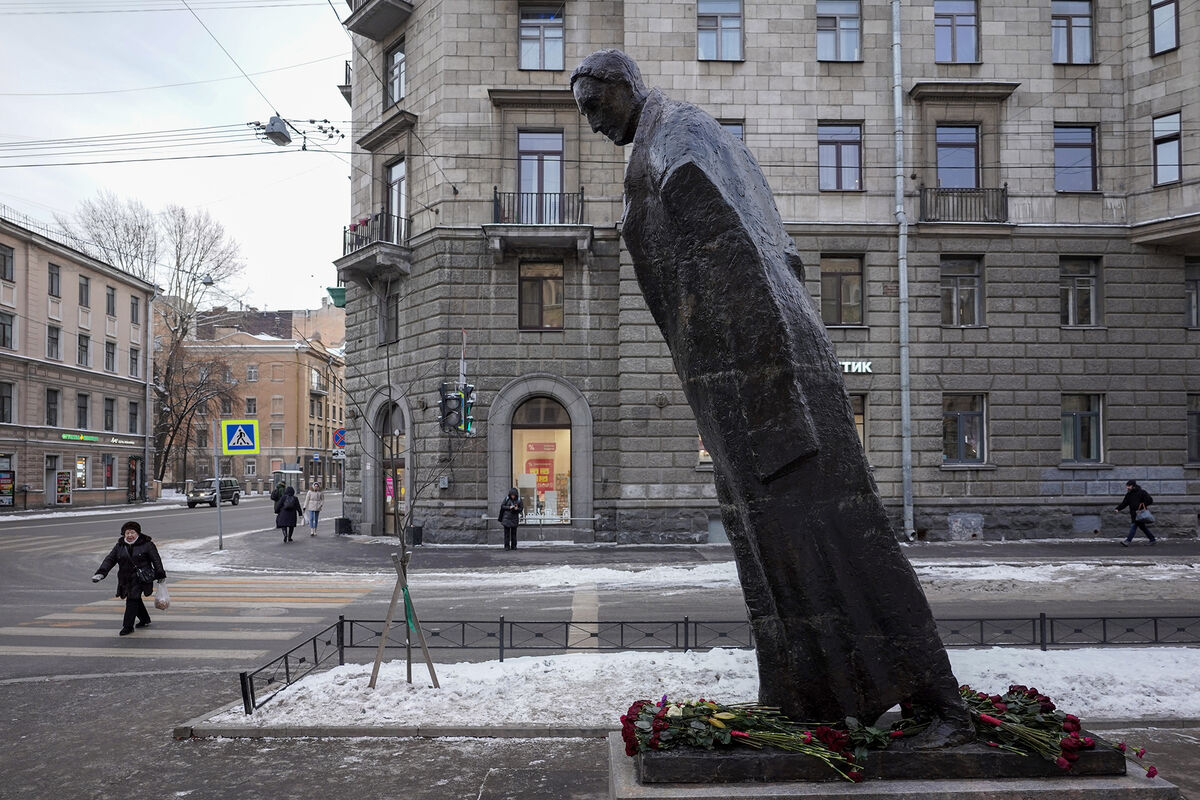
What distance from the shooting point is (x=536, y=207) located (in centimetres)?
2262

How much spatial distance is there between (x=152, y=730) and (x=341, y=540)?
57.1ft

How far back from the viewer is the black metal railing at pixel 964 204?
22.1 metres

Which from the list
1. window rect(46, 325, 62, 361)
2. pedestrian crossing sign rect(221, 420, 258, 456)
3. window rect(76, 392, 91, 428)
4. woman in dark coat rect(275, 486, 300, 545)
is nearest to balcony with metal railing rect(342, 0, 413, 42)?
pedestrian crossing sign rect(221, 420, 258, 456)

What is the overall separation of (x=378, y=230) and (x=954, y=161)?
16609mm

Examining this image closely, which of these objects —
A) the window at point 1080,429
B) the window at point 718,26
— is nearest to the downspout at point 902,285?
the window at point 718,26

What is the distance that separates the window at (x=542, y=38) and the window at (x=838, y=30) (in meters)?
7.24

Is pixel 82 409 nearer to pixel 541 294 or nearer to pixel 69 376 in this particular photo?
pixel 69 376

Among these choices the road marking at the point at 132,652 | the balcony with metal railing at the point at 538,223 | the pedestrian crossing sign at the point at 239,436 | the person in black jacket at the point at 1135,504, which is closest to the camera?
the road marking at the point at 132,652

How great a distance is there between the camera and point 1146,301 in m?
22.3

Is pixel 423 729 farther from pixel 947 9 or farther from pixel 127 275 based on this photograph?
pixel 127 275

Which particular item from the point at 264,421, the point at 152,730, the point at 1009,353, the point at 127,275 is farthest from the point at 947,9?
the point at 264,421

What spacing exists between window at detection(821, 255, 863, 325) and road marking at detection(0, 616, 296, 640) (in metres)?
16.4

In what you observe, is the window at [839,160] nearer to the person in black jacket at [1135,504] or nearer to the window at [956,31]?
the window at [956,31]

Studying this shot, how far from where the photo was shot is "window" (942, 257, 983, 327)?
22.4 m
